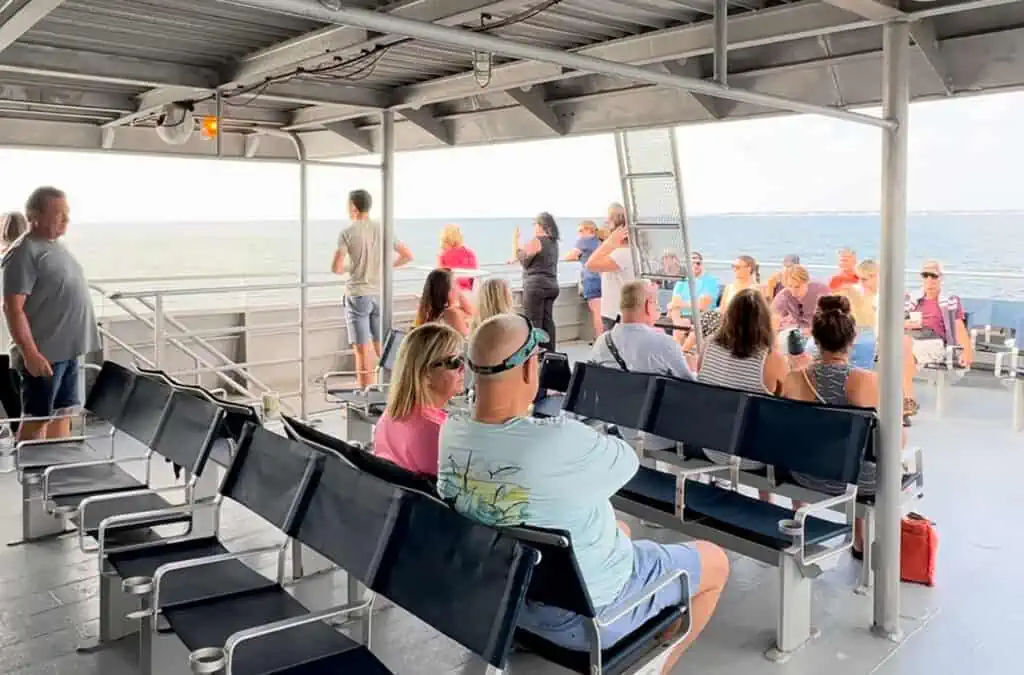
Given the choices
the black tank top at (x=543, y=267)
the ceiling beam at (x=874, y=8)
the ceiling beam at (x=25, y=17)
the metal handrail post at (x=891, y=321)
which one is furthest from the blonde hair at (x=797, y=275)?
the ceiling beam at (x=25, y=17)

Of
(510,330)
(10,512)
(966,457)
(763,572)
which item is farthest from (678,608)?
(966,457)

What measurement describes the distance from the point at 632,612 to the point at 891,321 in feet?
5.27

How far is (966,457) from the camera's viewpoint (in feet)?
19.0

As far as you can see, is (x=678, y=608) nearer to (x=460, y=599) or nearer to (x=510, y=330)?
(x=460, y=599)

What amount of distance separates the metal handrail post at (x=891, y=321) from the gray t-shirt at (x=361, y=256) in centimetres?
411

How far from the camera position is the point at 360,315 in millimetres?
6789

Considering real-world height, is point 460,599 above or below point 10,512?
above

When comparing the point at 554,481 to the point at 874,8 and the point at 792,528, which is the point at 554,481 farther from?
the point at 874,8

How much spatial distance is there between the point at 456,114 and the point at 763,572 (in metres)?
3.85

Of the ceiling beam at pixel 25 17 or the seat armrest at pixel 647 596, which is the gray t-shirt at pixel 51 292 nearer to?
the ceiling beam at pixel 25 17

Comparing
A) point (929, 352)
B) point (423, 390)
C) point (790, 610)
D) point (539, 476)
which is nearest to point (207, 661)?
point (539, 476)

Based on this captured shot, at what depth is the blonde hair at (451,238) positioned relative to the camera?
23.6 feet

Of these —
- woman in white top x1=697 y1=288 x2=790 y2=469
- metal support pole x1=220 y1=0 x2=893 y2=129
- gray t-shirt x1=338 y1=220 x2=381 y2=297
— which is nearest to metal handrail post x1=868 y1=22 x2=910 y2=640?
metal support pole x1=220 y1=0 x2=893 y2=129

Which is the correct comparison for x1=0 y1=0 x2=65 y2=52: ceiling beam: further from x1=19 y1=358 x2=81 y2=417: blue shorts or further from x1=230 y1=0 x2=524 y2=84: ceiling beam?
x1=19 y1=358 x2=81 y2=417: blue shorts
